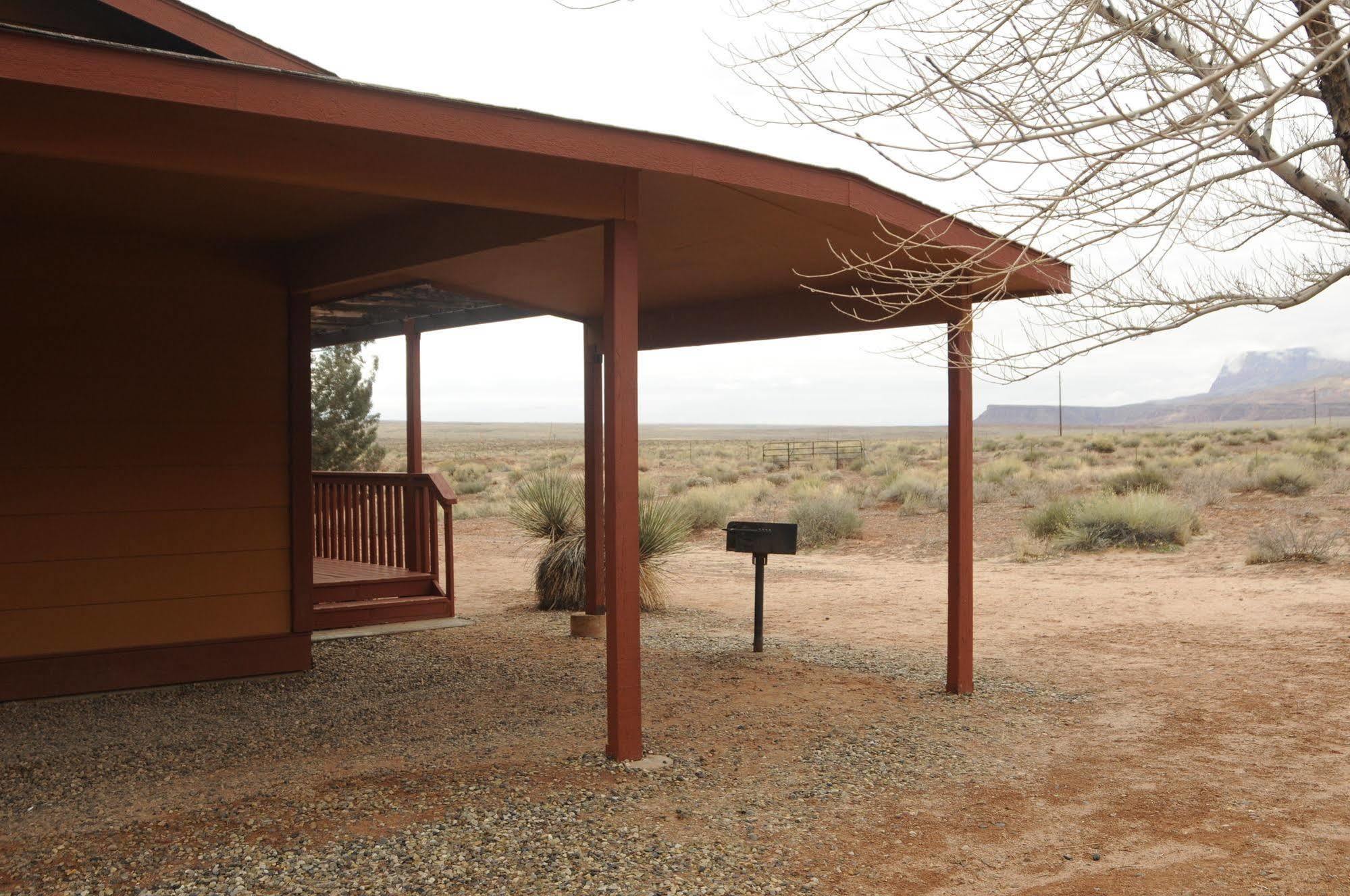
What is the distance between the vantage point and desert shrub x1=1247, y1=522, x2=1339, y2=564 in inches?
543

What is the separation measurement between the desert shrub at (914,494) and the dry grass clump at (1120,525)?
366 centimetres

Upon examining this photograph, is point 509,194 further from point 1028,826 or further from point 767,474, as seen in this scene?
point 767,474

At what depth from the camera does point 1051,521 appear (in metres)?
16.9

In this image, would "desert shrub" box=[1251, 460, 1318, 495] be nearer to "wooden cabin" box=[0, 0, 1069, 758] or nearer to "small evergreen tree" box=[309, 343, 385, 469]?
"wooden cabin" box=[0, 0, 1069, 758]

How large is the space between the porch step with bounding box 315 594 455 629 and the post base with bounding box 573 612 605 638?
4.74ft

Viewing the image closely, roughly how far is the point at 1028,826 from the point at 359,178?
389 centimetres

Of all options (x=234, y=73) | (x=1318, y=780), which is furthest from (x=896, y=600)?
(x=234, y=73)

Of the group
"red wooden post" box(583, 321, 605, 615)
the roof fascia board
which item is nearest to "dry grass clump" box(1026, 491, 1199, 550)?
"red wooden post" box(583, 321, 605, 615)

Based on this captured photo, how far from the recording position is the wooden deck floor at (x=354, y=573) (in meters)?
9.55

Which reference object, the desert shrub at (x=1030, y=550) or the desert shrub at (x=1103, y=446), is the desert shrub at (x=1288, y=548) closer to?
the desert shrub at (x=1030, y=550)

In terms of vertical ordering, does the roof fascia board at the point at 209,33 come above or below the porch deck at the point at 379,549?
above

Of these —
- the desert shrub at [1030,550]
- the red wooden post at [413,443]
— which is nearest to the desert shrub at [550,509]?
the red wooden post at [413,443]

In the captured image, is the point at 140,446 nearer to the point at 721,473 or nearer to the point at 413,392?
the point at 413,392

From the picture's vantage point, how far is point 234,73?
149 inches
